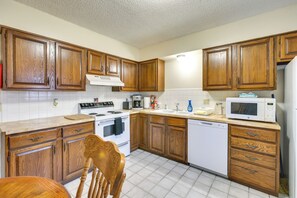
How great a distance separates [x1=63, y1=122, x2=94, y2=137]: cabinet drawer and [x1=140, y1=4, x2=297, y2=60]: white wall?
7.24ft

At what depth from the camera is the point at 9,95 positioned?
1905 millimetres

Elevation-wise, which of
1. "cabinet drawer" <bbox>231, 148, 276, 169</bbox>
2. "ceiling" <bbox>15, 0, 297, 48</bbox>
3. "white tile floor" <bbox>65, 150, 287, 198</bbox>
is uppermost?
"ceiling" <bbox>15, 0, 297, 48</bbox>

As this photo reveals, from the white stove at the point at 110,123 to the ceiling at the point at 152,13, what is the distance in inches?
60.0

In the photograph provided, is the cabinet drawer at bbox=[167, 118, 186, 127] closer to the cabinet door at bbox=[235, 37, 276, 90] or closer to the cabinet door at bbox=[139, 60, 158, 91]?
the cabinet door at bbox=[139, 60, 158, 91]

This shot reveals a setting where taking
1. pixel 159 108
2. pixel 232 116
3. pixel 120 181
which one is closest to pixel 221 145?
pixel 232 116

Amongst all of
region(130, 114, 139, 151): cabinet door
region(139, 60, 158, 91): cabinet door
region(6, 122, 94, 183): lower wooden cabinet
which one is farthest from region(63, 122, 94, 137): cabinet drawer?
region(139, 60, 158, 91): cabinet door

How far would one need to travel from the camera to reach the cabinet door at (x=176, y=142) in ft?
8.14

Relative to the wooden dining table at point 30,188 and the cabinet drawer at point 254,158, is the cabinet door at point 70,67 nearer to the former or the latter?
the wooden dining table at point 30,188

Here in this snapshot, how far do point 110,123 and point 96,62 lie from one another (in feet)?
3.84

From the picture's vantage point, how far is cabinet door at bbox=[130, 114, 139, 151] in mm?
2990

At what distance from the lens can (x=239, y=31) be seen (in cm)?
232

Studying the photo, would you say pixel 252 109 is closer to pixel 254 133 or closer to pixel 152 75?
pixel 254 133

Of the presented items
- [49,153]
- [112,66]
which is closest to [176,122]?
[112,66]

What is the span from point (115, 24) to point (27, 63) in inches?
58.1
